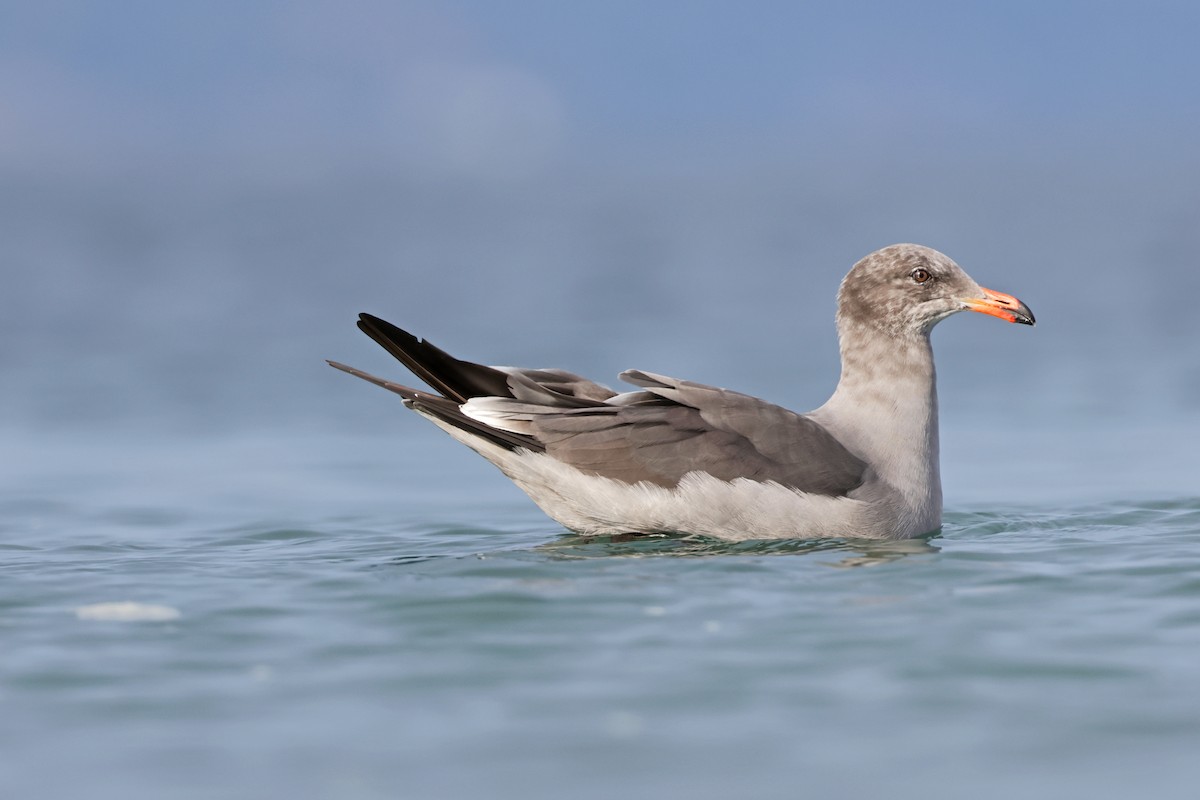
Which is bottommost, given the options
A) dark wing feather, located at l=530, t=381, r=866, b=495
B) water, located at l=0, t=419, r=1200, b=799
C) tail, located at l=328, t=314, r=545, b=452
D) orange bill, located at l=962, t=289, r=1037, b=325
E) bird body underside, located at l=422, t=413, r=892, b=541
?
water, located at l=0, t=419, r=1200, b=799

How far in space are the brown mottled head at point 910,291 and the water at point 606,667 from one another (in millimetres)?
1270

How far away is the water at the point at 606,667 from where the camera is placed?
528 centimetres

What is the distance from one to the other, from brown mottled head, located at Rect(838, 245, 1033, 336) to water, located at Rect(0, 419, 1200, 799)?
1.27 metres

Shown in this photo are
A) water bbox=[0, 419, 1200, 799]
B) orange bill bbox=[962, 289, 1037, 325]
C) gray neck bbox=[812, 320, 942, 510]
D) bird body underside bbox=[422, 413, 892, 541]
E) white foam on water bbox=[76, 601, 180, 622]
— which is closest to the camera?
water bbox=[0, 419, 1200, 799]

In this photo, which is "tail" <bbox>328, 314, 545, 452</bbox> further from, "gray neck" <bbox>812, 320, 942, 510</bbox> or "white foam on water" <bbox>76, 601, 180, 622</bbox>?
"white foam on water" <bbox>76, 601, 180, 622</bbox>

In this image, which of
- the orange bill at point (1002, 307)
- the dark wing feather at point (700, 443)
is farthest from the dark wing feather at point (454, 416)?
the orange bill at point (1002, 307)

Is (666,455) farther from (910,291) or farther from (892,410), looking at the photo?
(910,291)

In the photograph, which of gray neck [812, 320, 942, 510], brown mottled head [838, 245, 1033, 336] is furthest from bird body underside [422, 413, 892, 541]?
brown mottled head [838, 245, 1033, 336]

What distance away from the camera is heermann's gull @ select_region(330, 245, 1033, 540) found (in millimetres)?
9148

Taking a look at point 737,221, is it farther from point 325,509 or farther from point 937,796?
point 937,796

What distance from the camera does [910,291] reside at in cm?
989

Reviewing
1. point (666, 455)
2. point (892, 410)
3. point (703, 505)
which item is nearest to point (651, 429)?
point (666, 455)

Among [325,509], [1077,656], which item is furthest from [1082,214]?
[1077,656]

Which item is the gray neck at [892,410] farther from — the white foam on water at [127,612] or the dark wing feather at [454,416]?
the white foam on water at [127,612]
